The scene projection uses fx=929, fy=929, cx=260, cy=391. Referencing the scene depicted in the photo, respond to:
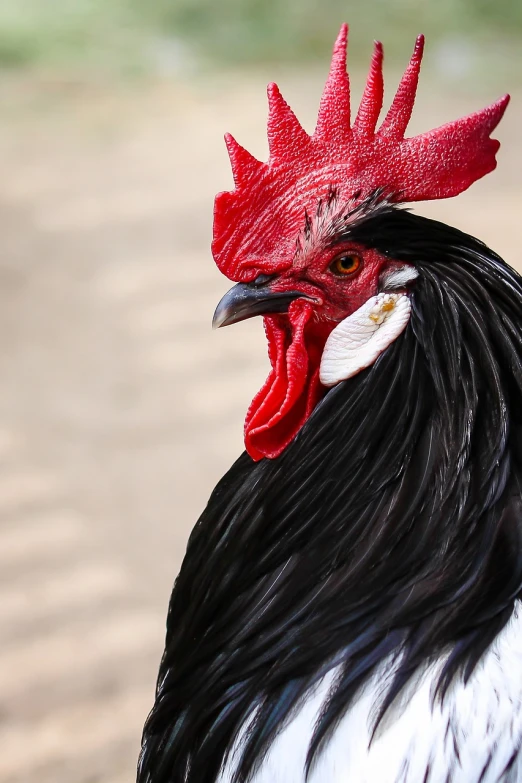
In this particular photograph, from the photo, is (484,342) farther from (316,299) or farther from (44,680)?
(44,680)

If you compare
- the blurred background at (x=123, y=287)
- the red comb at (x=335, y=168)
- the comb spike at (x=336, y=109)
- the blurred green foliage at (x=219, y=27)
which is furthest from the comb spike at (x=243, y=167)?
the blurred green foliage at (x=219, y=27)

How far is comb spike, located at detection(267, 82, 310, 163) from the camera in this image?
1545 millimetres

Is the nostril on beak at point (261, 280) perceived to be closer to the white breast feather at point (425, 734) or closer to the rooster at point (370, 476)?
the rooster at point (370, 476)

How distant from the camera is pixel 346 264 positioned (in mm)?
1458

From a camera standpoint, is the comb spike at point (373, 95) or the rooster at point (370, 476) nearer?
the rooster at point (370, 476)

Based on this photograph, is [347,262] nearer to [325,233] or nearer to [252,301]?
[325,233]

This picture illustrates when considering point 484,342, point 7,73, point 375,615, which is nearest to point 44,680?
point 375,615

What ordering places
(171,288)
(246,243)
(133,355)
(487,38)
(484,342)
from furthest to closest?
(487,38) < (171,288) < (133,355) < (246,243) < (484,342)

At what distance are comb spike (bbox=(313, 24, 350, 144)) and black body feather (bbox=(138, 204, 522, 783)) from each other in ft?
0.61

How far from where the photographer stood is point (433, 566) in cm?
144

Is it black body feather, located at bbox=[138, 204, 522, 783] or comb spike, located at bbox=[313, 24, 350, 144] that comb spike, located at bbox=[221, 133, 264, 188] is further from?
black body feather, located at bbox=[138, 204, 522, 783]

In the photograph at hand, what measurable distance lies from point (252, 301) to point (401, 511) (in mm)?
409

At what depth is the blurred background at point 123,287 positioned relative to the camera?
2900mm

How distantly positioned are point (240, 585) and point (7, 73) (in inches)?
210
